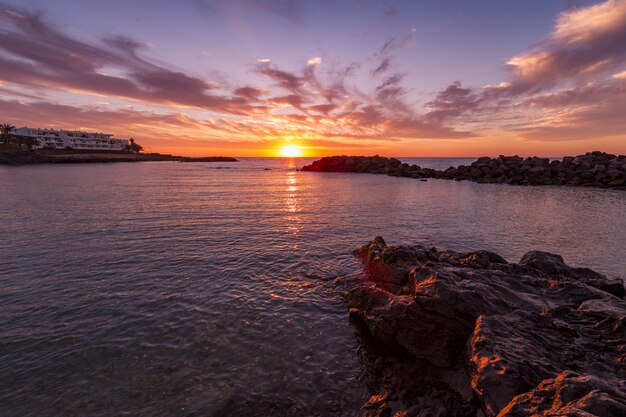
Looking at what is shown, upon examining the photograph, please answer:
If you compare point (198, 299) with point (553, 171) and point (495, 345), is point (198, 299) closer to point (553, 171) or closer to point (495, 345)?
point (495, 345)

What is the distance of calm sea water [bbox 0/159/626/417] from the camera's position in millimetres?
8656

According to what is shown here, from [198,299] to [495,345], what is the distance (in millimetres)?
12570

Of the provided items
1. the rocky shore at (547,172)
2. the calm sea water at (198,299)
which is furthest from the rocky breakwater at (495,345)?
the rocky shore at (547,172)

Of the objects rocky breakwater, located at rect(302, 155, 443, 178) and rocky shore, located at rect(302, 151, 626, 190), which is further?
rocky breakwater, located at rect(302, 155, 443, 178)

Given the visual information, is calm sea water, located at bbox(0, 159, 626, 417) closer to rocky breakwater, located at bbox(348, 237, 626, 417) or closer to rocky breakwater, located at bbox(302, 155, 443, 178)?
rocky breakwater, located at bbox(348, 237, 626, 417)

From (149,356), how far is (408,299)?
32.5ft

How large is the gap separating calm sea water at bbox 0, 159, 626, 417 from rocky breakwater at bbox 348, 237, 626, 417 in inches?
60.2

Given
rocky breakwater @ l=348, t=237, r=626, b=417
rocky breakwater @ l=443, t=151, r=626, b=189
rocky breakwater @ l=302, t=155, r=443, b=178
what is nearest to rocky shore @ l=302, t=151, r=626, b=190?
rocky breakwater @ l=443, t=151, r=626, b=189

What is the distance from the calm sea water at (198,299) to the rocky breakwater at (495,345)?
5.02 feet

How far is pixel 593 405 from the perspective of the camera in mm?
4852

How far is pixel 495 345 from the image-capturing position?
24.6 ft

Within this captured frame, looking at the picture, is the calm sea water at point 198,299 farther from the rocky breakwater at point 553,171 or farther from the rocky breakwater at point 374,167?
the rocky breakwater at point 374,167

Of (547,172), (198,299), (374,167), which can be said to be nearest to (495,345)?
(198,299)

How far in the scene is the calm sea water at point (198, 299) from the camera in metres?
8.66
